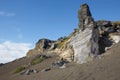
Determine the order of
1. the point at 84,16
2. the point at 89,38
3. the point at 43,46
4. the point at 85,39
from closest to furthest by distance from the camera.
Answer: the point at 89,38
the point at 85,39
the point at 84,16
the point at 43,46

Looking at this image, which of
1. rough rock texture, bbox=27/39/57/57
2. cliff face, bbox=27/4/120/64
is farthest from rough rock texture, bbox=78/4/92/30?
rough rock texture, bbox=27/39/57/57

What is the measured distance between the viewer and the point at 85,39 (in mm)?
49656

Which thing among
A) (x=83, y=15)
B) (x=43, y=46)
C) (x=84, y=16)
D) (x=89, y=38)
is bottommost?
(x=89, y=38)

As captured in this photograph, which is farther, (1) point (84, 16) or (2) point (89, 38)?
(1) point (84, 16)

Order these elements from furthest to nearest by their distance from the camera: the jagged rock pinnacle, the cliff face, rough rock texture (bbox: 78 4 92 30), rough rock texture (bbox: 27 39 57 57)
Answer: rough rock texture (bbox: 27 39 57 57) → rough rock texture (bbox: 78 4 92 30) → the jagged rock pinnacle → the cliff face

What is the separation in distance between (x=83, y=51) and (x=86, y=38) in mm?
2577

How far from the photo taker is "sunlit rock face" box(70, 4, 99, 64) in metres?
Answer: 47.2

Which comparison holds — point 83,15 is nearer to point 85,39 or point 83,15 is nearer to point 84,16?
point 84,16

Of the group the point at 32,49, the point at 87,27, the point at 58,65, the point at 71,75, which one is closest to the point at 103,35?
the point at 87,27

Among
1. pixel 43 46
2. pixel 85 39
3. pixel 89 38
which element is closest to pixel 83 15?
pixel 85 39

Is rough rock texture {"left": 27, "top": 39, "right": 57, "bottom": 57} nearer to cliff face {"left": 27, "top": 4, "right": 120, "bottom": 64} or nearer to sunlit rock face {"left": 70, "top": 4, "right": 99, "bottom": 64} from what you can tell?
cliff face {"left": 27, "top": 4, "right": 120, "bottom": 64}

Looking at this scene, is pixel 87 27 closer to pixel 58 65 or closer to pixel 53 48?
pixel 58 65

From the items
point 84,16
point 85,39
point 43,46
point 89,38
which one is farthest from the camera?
point 43,46

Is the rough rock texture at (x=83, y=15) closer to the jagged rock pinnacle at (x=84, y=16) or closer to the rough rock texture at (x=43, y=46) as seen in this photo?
the jagged rock pinnacle at (x=84, y=16)
